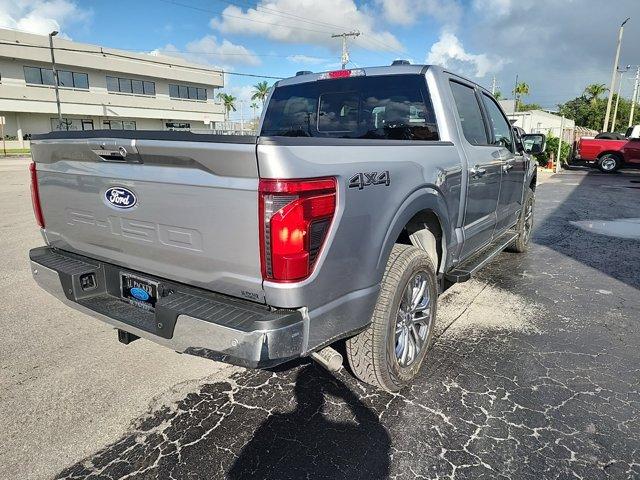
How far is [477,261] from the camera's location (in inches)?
163

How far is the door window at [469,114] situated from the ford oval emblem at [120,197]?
104 inches

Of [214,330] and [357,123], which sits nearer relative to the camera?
[214,330]

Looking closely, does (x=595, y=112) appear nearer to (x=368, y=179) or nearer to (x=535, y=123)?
(x=535, y=123)

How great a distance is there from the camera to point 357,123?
151 inches

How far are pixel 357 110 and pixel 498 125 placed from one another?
6.35 ft

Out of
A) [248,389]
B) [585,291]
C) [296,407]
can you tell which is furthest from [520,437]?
[585,291]

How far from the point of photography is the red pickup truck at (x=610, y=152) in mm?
19688

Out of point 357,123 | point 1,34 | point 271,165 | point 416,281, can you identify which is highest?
point 1,34

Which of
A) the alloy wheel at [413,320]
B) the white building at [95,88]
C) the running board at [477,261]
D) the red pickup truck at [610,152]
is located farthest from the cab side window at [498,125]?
the white building at [95,88]

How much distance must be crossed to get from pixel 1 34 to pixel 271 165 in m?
50.1

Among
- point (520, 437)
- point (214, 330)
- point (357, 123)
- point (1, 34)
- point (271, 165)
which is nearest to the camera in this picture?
point (271, 165)

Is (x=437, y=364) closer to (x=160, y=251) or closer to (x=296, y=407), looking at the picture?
(x=296, y=407)

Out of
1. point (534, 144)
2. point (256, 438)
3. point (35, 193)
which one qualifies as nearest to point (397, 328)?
Answer: point (256, 438)

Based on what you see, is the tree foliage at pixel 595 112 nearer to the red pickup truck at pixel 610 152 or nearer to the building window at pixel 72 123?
the red pickup truck at pixel 610 152
